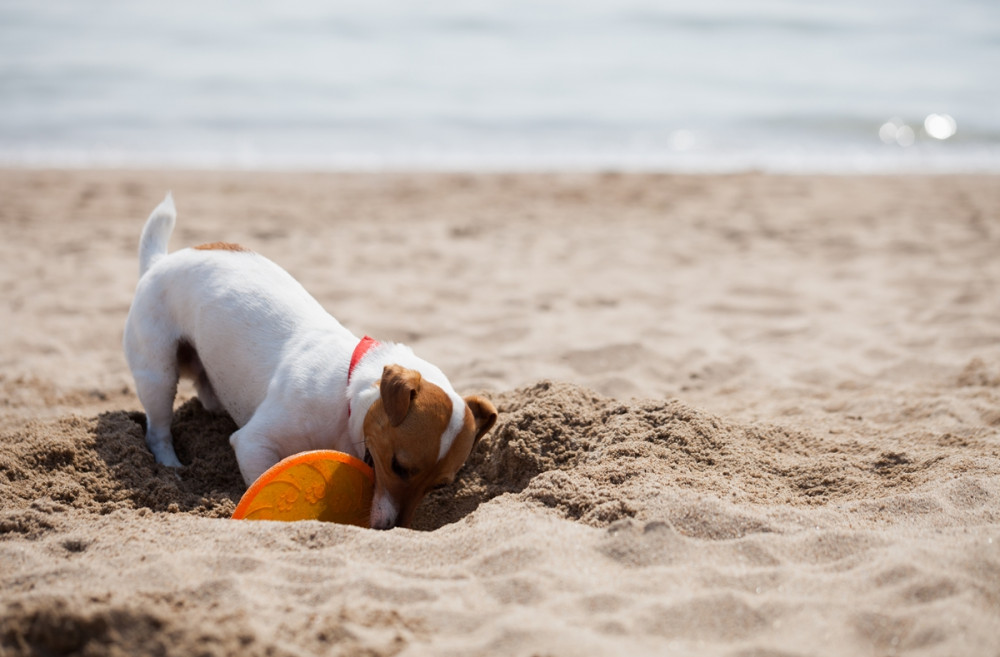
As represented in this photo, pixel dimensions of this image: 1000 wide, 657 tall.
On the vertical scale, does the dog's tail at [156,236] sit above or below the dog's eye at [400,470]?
above

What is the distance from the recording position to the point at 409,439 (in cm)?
345

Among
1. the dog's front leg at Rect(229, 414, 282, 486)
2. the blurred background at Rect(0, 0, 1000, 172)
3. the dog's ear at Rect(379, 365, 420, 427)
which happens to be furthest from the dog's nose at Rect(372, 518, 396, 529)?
the blurred background at Rect(0, 0, 1000, 172)

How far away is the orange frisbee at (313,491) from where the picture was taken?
11.1ft

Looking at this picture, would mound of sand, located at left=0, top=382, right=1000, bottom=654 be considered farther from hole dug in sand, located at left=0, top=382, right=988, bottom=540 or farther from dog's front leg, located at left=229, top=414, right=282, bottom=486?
dog's front leg, located at left=229, top=414, right=282, bottom=486

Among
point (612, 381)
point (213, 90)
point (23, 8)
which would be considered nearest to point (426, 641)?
point (612, 381)

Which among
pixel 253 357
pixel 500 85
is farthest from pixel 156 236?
pixel 500 85

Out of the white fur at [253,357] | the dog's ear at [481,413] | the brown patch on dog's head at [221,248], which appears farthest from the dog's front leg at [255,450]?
the brown patch on dog's head at [221,248]

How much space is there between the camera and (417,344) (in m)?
5.69

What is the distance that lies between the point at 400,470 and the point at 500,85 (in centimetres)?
1513

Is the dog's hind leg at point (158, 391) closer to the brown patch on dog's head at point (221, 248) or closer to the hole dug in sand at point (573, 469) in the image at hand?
the hole dug in sand at point (573, 469)

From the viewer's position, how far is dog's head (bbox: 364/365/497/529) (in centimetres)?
342

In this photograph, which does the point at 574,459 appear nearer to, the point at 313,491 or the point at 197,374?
the point at 313,491

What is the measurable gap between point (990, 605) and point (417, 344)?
3756mm

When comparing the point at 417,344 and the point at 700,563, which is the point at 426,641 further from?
the point at 417,344
